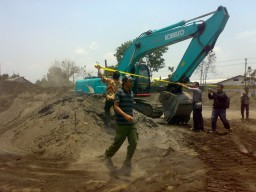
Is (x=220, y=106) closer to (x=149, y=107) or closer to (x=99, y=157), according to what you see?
(x=149, y=107)

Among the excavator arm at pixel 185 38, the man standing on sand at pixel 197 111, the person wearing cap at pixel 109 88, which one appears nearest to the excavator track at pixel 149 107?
the excavator arm at pixel 185 38

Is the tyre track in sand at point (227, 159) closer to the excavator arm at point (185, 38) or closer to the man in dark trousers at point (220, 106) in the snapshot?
the man in dark trousers at point (220, 106)

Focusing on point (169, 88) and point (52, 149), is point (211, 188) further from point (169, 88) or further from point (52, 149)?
point (169, 88)

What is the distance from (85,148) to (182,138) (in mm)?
3276

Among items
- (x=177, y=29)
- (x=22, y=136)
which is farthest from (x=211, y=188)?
(x=177, y=29)

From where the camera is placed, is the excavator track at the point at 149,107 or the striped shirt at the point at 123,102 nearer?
the striped shirt at the point at 123,102

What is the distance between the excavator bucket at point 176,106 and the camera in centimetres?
1281

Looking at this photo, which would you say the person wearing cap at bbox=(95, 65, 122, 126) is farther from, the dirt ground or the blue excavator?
the blue excavator

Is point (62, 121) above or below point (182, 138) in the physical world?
above

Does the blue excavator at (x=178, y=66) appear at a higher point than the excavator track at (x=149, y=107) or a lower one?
higher

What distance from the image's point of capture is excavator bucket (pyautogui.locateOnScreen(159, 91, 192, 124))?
42.0ft

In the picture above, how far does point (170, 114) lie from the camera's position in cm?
1319

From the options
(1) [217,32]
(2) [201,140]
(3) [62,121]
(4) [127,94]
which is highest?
(1) [217,32]

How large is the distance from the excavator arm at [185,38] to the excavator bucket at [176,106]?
759mm
